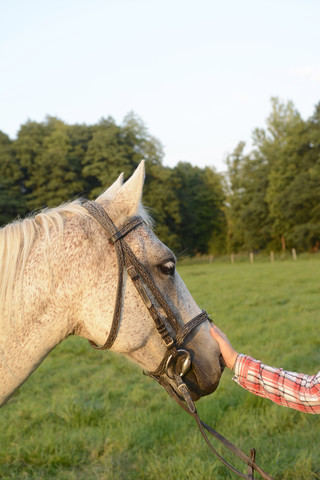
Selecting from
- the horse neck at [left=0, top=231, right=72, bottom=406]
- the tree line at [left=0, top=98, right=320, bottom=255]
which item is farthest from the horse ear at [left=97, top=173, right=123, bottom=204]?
the tree line at [left=0, top=98, right=320, bottom=255]

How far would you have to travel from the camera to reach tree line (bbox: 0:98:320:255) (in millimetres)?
39625

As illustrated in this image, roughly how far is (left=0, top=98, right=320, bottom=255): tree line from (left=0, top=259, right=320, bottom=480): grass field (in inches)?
1068

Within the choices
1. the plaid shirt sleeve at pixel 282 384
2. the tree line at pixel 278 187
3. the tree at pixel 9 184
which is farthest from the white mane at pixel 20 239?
the tree line at pixel 278 187

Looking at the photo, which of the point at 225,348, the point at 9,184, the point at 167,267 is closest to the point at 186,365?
the point at 225,348

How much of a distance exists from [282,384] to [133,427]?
2.70 meters

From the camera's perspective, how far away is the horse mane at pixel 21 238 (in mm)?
1849

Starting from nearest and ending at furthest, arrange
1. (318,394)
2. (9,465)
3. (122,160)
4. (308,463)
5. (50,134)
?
(318,394) → (308,463) → (9,465) → (122,160) → (50,134)

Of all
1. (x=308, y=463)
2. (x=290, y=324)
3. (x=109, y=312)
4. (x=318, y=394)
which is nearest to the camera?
(x=109, y=312)

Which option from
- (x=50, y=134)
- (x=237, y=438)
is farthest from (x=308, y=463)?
(x=50, y=134)

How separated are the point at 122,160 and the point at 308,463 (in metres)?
36.5

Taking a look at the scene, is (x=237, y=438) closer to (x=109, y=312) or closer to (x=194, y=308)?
(x=194, y=308)

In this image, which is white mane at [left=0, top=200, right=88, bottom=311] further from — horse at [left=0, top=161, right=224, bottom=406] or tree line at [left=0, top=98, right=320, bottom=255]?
tree line at [left=0, top=98, right=320, bottom=255]

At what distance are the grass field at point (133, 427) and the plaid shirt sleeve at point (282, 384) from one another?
438mm

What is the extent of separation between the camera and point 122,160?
125 feet
